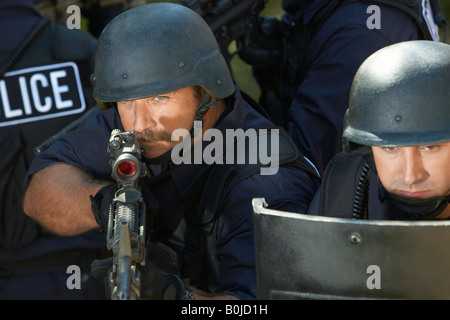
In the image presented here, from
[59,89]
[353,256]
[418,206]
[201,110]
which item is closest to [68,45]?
[59,89]

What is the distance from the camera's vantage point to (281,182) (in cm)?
327

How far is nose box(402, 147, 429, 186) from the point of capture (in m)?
2.65

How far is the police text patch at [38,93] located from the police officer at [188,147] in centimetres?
76

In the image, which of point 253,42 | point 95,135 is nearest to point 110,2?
point 253,42

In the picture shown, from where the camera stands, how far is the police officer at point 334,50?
14.1 feet

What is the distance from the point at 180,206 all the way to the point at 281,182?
0.42 metres

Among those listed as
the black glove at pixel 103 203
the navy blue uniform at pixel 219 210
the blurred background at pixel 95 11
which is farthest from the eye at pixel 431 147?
the blurred background at pixel 95 11

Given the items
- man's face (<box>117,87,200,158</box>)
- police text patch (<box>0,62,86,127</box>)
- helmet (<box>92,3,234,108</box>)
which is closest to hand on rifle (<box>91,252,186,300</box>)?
man's face (<box>117,87,200,158</box>)

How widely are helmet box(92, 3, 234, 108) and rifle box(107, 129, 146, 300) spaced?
0.38 metres

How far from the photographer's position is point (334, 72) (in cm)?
434

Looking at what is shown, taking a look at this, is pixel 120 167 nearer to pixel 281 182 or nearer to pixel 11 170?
pixel 281 182

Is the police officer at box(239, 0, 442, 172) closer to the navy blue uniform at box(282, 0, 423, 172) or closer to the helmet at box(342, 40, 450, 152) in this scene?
the navy blue uniform at box(282, 0, 423, 172)

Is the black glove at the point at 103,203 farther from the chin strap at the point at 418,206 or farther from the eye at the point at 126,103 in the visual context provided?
the chin strap at the point at 418,206
